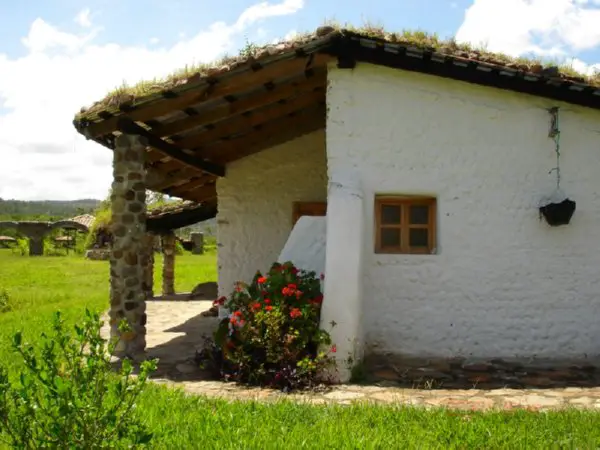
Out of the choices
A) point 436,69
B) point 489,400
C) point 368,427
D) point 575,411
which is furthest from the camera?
point 436,69

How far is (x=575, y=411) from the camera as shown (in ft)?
16.1

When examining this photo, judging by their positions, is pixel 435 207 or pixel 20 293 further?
pixel 20 293

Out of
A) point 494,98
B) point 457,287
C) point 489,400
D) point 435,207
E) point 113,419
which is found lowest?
point 489,400

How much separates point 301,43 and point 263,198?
4.32 meters

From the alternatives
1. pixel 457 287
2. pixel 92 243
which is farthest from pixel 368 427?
pixel 92 243

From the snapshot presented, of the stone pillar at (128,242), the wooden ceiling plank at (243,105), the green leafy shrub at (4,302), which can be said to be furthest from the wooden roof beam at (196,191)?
the stone pillar at (128,242)

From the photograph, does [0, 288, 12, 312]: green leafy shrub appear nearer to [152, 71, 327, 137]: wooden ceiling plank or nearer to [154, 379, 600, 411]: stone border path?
[152, 71, 327, 137]: wooden ceiling plank

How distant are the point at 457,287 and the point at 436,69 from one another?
8.70 ft

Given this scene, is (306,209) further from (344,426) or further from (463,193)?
(344,426)

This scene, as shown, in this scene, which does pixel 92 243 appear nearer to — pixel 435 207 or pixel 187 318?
pixel 187 318

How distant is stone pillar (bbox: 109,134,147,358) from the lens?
741 cm

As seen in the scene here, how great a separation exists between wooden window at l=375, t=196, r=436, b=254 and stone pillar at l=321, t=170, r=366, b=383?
0.60 metres

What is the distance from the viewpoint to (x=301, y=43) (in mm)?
6621

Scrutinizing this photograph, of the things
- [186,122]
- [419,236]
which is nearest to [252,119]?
[186,122]
